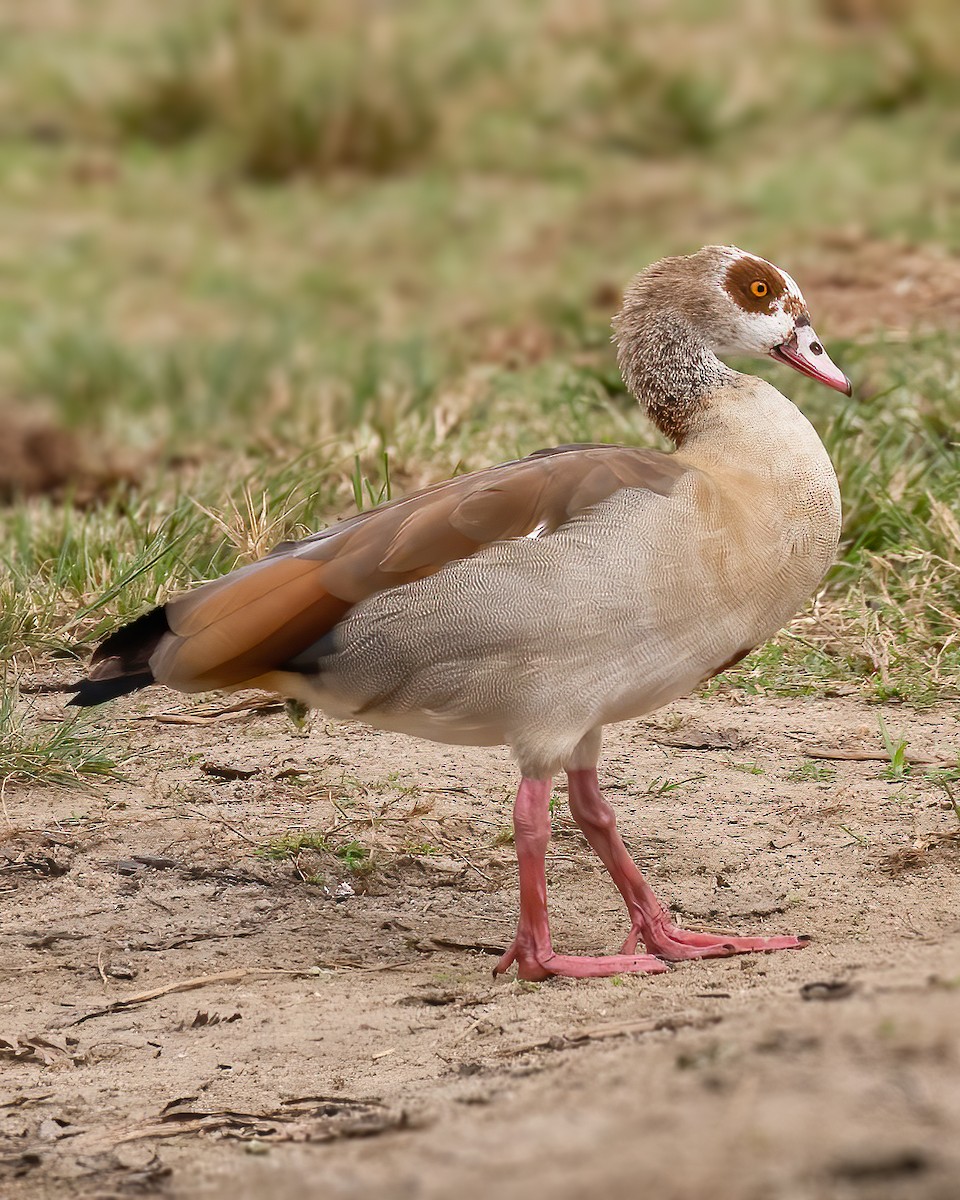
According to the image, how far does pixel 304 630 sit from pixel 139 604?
1737 mm

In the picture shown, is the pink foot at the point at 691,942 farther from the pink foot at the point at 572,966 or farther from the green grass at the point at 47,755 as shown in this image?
the green grass at the point at 47,755

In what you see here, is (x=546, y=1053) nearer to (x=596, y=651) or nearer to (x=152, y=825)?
(x=596, y=651)

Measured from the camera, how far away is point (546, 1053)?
3.19 m

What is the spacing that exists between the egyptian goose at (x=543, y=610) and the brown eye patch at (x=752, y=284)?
27 cm

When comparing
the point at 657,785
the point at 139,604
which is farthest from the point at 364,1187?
the point at 139,604

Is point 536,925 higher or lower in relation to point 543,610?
lower

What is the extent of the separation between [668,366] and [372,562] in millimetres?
903

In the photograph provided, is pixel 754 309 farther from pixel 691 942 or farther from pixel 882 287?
pixel 882 287

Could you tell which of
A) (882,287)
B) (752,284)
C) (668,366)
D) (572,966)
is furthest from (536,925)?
(882,287)

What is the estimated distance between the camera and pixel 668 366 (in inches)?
166

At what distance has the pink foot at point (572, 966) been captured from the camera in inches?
149

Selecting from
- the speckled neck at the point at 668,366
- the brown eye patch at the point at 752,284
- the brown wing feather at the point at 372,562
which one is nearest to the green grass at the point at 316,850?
the brown wing feather at the point at 372,562

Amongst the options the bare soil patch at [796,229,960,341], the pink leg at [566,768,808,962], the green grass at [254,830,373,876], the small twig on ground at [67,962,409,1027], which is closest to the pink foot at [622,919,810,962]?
the pink leg at [566,768,808,962]

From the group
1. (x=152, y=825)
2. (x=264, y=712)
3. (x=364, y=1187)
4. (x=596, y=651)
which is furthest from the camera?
(x=264, y=712)
